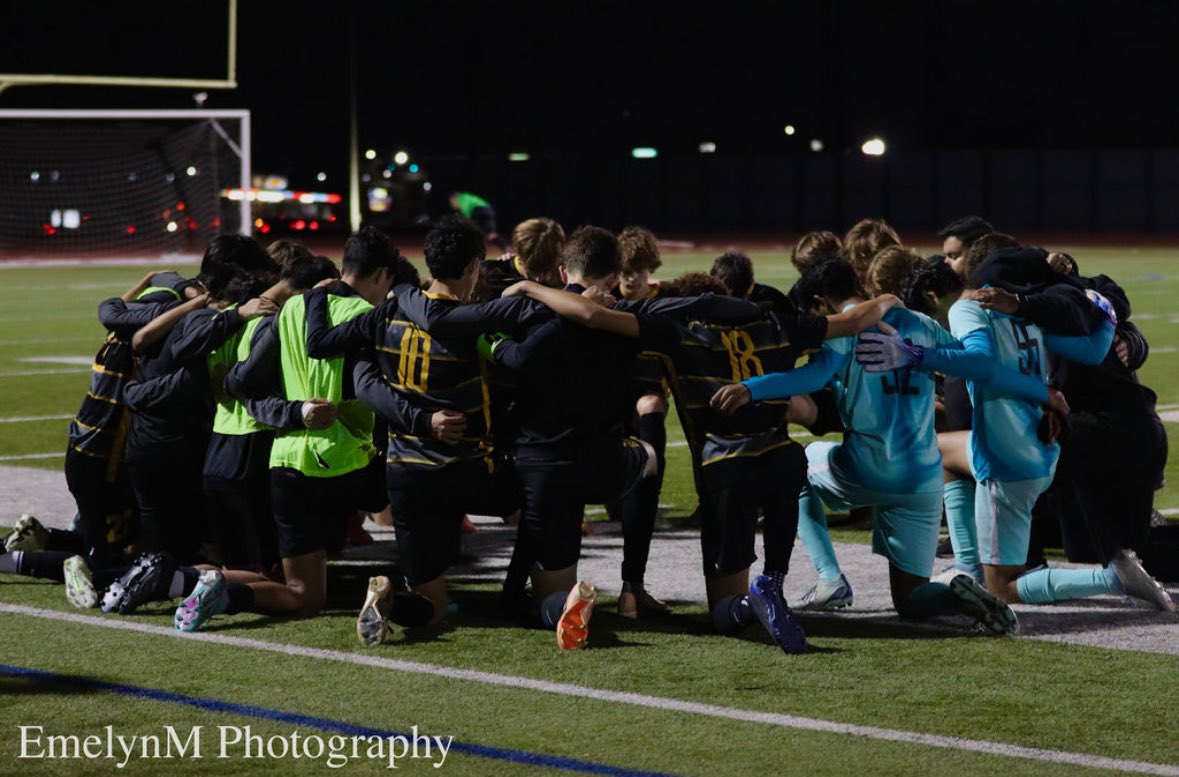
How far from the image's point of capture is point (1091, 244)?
52.5m

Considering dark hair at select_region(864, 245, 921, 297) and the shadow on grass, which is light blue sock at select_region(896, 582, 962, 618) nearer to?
dark hair at select_region(864, 245, 921, 297)

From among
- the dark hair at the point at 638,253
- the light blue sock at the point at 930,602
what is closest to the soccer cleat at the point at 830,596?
the light blue sock at the point at 930,602

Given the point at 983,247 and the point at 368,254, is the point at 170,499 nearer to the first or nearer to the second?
the point at 368,254

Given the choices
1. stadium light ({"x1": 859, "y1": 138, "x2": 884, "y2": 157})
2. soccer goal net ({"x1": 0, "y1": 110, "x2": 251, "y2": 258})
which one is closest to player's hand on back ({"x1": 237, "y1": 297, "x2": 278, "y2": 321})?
soccer goal net ({"x1": 0, "y1": 110, "x2": 251, "y2": 258})

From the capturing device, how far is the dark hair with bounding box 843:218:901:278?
10914 millimetres

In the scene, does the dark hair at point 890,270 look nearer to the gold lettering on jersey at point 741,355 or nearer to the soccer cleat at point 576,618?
the gold lettering on jersey at point 741,355

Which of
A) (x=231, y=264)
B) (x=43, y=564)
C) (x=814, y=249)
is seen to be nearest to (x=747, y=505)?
(x=231, y=264)

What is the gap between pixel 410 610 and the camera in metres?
7.70

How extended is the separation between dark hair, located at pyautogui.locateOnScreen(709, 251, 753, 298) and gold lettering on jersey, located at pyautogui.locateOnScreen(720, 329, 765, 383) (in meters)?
1.60

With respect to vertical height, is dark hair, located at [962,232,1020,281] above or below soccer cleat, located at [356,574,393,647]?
above

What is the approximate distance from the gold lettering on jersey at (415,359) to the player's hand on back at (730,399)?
Answer: 1137 mm

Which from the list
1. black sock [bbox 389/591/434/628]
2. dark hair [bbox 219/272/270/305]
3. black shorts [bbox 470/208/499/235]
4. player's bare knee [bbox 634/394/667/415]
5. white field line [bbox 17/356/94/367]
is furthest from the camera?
black shorts [bbox 470/208/499/235]

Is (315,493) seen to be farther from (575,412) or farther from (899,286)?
(899,286)

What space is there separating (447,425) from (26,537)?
104 inches
